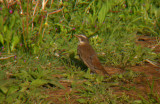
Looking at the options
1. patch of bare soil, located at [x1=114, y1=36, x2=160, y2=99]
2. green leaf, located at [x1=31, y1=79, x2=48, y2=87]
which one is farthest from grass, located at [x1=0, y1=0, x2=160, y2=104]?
patch of bare soil, located at [x1=114, y1=36, x2=160, y2=99]

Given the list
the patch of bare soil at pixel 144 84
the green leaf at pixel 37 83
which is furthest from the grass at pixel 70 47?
the patch of bare soil at pixel 144 84

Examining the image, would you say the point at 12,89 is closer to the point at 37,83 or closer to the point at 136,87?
the point at 37,83

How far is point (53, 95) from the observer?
17.1 ft

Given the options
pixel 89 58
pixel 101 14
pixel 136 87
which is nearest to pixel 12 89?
pixel 89 58

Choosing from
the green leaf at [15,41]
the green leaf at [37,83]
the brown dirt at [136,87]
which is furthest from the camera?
the green leaf at [15,41]

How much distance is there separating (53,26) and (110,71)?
2371 mm

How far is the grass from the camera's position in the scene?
5160 mm

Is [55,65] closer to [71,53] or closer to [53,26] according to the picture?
[71,53]

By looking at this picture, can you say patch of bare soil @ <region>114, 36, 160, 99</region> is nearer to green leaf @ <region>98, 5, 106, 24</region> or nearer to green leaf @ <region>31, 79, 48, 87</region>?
green leaf @ <region>31, 79, 48, 87</region>

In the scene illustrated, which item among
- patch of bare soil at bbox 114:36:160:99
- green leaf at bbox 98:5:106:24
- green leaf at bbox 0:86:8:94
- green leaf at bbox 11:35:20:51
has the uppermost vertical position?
green leaf at bbox 98:5:106:24

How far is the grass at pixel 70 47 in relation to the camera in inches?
203

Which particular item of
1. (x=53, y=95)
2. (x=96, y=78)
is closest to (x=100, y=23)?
(x=96, y=78)

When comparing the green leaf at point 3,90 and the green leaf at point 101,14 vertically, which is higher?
the green leaf at point 101,14

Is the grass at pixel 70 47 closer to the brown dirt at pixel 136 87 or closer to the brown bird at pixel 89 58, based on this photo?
the brown dirt at pixel 136 87
